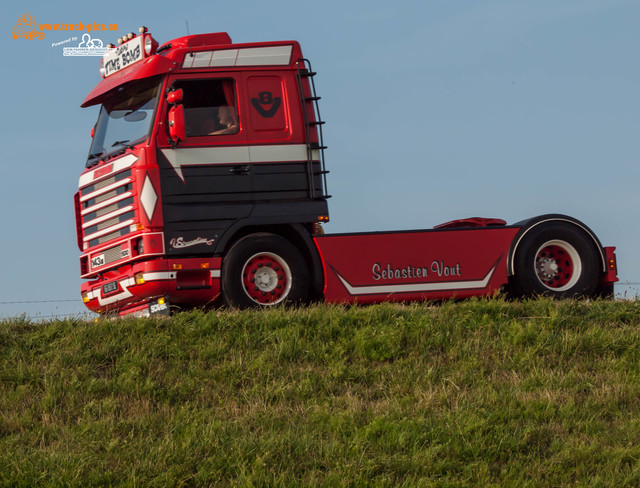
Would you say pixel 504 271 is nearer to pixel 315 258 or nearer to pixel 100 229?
pixel 315 258

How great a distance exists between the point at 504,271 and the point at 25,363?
656cm

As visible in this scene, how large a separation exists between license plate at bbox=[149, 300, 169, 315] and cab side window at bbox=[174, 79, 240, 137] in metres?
2.21

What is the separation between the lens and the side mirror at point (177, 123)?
11344 mm

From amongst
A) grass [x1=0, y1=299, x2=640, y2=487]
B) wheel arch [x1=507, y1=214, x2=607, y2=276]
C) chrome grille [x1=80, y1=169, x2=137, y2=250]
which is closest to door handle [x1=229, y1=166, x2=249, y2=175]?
chrome grille [x1=80, y1=169, x2=137, y2=250]

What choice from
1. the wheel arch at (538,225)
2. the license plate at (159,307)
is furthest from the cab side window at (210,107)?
the wheel arch at (538,225)

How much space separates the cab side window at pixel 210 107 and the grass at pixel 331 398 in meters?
2.66

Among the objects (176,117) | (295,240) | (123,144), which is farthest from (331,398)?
(123,144)

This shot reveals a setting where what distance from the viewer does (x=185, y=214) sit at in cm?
1166

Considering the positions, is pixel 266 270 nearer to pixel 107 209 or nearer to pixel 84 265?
pixel 107 209

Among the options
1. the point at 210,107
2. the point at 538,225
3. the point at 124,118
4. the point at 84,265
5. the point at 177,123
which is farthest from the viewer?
the point at 84,265

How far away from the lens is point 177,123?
11.4m

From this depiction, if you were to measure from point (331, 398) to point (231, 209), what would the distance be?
13.6ft

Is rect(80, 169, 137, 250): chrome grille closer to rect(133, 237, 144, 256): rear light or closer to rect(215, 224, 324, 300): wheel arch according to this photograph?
rect(133, 237, 144, 256): rear light

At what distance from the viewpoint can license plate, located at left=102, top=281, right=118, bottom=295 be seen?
12070 millimetres
